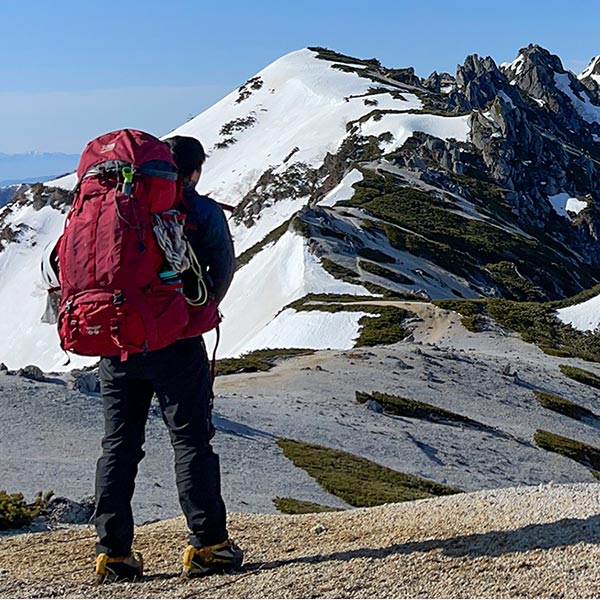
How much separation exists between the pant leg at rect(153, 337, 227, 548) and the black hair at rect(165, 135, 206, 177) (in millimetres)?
1517

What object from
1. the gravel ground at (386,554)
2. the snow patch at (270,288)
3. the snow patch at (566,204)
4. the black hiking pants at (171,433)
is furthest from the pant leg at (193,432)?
the snow patch at (566,204)

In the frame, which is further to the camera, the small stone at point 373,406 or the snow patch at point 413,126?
the snow patch at point 413,126

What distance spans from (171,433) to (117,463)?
1.82 feet

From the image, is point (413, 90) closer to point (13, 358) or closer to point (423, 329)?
point (13, 358)

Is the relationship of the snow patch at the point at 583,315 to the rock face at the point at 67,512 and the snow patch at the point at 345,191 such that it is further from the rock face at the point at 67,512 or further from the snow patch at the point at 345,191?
the rock face at the point at 67,512

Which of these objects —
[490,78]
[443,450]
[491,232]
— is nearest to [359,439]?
[443,450]

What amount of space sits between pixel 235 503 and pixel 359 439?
911 cm

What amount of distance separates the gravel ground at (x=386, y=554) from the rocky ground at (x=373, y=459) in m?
0.02

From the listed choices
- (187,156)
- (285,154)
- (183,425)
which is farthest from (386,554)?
(285,154)

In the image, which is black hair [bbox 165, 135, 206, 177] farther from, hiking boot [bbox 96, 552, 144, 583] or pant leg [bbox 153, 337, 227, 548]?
hiking boot [bbox 96, 552, 144, 583]

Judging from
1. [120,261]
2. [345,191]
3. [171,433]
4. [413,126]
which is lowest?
[171,433]

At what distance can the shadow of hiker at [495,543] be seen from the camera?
24.1 ft

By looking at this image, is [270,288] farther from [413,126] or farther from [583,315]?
[413,126]

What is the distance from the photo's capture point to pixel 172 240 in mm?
6945
